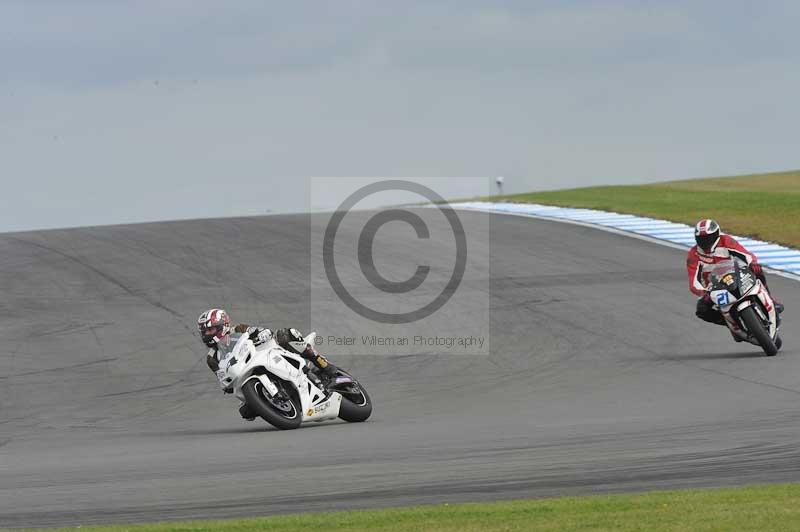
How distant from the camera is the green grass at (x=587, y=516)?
7750 mm

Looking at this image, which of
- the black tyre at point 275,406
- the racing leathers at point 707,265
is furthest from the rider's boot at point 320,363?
the racing leathers at point 707,265

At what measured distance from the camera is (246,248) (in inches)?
1191

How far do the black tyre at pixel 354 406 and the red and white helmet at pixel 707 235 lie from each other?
6045mm

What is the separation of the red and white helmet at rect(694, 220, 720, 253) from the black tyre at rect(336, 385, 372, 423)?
604 cm

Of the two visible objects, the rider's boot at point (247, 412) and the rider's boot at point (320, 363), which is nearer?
the rider's boot at point (247, 412)

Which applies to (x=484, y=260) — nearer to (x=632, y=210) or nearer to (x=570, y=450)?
(x=632, y=210)

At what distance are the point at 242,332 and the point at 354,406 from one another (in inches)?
58.8

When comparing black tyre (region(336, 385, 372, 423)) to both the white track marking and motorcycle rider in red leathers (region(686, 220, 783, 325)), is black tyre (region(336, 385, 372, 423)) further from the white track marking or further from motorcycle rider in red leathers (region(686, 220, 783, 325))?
the white track marking

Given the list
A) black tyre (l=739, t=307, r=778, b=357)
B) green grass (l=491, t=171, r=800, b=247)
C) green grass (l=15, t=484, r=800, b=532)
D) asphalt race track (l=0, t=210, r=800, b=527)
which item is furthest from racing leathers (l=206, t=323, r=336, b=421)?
green grass (l=491, t=171, r=800, b=247)

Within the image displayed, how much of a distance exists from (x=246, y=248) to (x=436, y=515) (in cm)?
2236

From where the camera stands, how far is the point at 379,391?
56.8 feet

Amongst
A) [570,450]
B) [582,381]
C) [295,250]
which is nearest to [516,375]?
[582,381]

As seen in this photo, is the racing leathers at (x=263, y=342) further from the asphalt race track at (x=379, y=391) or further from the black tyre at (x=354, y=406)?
the asphalt race track at (x=379, y=391)

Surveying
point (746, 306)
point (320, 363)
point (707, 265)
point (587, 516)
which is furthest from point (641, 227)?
point (587, 516)
